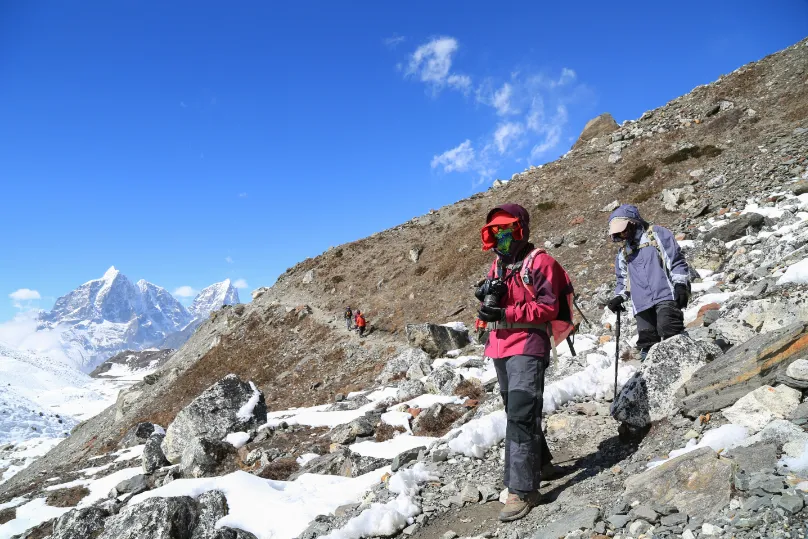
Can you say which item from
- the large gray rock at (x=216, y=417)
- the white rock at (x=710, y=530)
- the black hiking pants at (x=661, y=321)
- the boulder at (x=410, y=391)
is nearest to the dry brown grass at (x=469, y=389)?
the boulder at (x=410, y=391)

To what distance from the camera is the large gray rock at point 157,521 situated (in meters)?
5.84

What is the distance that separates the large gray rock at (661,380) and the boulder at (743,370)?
24 centimetres

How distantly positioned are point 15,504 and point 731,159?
3398 cm

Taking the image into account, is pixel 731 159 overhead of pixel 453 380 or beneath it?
overhead

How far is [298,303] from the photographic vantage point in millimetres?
37656

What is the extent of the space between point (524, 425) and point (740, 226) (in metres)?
14.8

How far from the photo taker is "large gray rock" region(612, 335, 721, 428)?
17.4ft

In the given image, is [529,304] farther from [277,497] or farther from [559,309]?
[277,497]

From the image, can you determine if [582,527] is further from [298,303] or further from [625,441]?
[298,303]

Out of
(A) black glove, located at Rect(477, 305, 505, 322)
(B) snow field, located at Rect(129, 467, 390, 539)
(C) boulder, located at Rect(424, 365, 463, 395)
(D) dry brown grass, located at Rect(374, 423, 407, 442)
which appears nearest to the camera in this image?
(A) black glove, located at Rect(477, 305, 505, 322)

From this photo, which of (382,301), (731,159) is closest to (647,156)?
(731,159)

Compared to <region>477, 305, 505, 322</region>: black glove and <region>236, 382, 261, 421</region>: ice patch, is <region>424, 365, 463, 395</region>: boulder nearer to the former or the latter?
<region>236, 382, 261, 421</region>: ice patch

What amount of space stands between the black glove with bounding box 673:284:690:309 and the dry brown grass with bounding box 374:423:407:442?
257 inches

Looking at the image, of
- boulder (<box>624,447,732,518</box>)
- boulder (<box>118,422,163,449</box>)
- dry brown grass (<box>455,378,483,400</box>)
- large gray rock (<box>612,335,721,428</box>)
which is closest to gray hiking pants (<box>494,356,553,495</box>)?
boulder (<box>624,447,732,518</box>)
